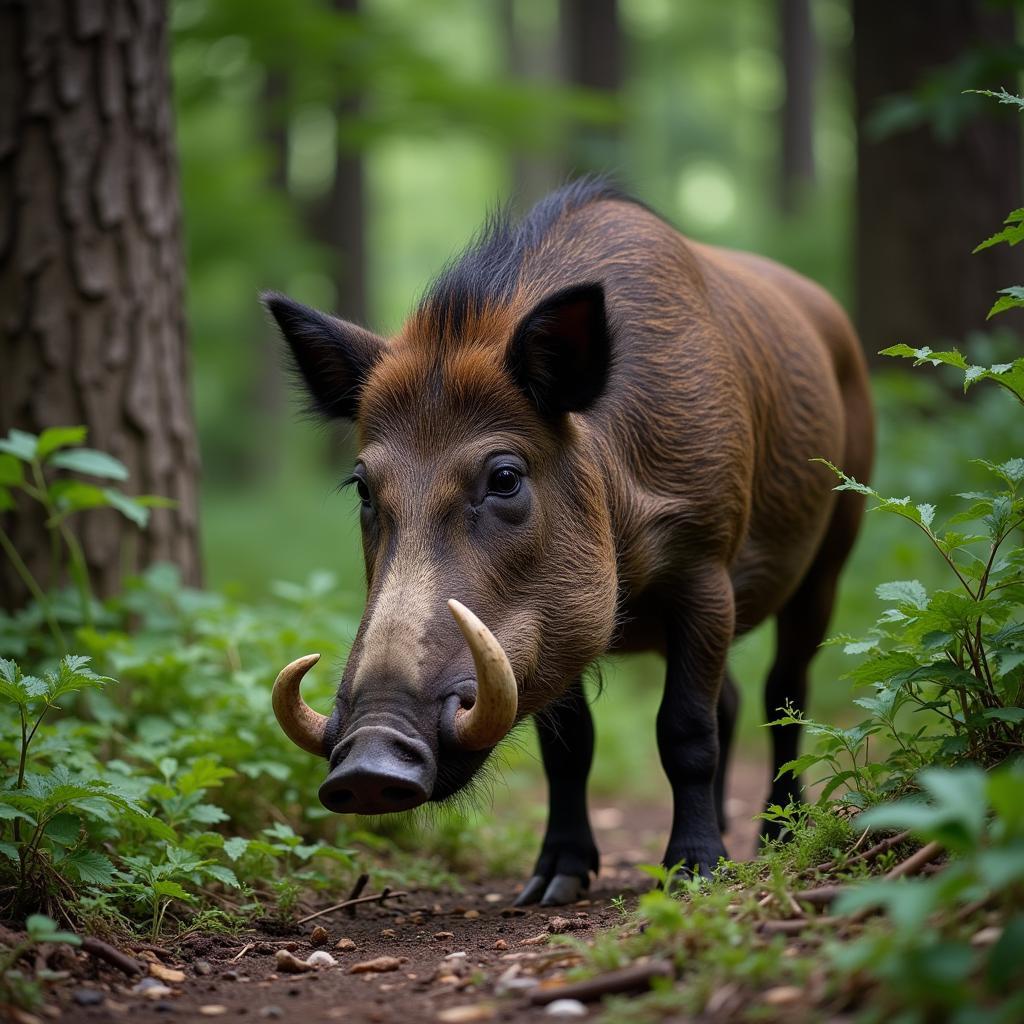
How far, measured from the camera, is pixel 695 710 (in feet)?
14.7

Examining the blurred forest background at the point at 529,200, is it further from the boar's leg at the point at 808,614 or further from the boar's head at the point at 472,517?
the boar's head at the point at 472,517

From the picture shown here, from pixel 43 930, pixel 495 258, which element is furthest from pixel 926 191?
pixel 43 930

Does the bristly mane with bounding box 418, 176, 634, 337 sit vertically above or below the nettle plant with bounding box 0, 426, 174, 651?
above

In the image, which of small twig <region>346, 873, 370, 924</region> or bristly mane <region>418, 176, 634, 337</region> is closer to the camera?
small twig <region>346, 873, 370, 924</region>

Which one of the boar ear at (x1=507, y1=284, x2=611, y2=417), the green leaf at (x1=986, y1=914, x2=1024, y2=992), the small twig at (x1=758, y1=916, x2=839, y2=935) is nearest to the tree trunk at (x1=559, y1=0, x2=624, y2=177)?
the boar ear at (x1=507, y1=284, x2=611, y2=417)

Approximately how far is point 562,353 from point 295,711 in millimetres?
1456

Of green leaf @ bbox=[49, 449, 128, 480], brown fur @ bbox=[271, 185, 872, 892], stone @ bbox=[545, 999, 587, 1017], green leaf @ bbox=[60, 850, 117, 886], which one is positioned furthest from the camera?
green leaf @ bbox=[49, 449, 128, 480]

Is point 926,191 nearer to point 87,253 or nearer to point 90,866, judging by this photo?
point 87,253

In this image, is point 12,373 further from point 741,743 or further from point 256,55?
point 256,55

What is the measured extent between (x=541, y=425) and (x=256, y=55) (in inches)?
351

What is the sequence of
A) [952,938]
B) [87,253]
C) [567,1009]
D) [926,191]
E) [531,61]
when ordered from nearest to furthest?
[952,938] → [567,1009] → [87,253] → [926,191] → [531,61]

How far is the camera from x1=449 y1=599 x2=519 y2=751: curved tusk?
3.38 meters

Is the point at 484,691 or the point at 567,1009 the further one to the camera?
the point at 484,691

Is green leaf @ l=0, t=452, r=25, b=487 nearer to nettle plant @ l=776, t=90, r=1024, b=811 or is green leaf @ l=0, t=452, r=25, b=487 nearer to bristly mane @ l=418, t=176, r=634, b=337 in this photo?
bristly mane @ l=418, t=176, r=634, b=337
